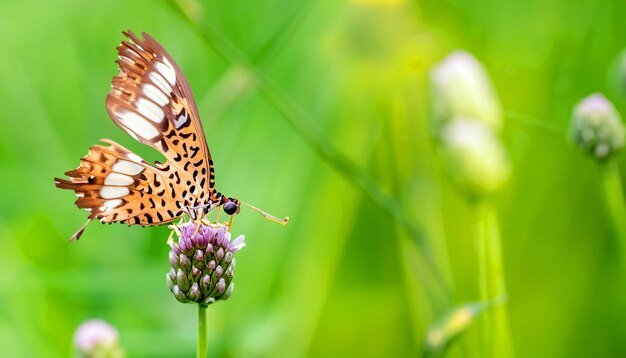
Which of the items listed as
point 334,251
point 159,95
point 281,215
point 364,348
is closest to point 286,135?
point 281,215

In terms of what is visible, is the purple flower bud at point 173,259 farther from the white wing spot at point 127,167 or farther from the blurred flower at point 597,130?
the blurred flower at point 597,130

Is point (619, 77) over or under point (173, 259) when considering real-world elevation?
→ over

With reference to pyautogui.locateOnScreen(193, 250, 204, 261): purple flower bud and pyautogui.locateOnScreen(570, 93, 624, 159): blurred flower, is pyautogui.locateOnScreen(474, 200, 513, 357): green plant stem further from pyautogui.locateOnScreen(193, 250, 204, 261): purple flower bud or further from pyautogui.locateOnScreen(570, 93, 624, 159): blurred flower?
pyautogui.locateOnScreen(193, 250, 204, 261): purple flower bud

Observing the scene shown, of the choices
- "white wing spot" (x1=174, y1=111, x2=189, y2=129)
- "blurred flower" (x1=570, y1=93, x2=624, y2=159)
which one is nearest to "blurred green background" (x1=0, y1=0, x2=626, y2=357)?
"blurred flower" (x1=570, y1=93, x2=624, y2=159)

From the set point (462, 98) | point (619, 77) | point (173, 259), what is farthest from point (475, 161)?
point (173, 259)

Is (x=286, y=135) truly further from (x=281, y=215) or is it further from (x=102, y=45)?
(x=102, y=45)

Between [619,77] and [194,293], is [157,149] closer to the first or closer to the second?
[194,293]

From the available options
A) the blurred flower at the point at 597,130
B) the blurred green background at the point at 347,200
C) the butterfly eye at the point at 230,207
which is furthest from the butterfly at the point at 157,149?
the blurred flower at the point at 597,130
